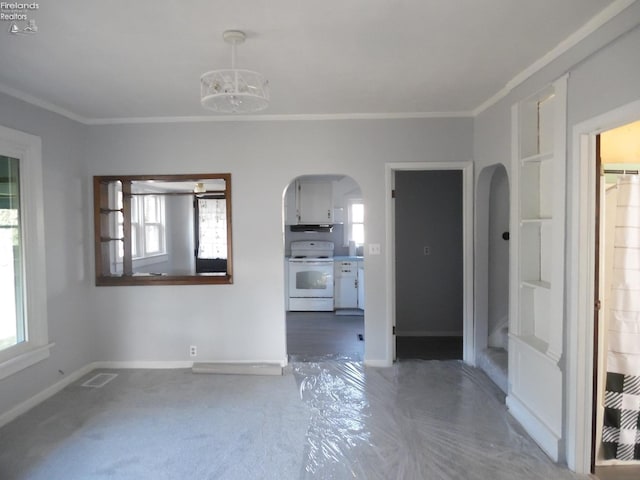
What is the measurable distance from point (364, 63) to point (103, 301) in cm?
330

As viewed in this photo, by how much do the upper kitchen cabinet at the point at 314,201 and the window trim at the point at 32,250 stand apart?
3919 millimetres

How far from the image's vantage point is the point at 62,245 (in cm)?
357

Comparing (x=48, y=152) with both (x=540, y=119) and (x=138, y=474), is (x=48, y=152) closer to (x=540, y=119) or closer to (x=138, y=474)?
(x=138, y=474)

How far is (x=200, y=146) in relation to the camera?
3883 millimetres

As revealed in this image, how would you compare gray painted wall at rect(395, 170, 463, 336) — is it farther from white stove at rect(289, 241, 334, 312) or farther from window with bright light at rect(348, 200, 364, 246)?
window with bright light at rect(348, 200, 364, 246)

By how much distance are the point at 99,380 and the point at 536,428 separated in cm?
360

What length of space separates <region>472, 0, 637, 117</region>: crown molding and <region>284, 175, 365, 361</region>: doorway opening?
10.1 ft

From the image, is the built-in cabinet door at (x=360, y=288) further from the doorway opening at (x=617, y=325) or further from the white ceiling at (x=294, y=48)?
the doorway opening at (x=617, y=325)

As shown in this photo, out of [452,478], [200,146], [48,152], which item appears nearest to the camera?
[452,478]

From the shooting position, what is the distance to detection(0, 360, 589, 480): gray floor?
232cm

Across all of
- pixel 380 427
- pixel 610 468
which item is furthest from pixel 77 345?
pixel 610 468

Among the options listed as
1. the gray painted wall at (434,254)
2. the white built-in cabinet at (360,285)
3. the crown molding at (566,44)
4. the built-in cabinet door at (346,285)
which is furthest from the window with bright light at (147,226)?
the crown molding at (566,44)

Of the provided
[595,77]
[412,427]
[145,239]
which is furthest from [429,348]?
[145,239]

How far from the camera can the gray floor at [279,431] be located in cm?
232
